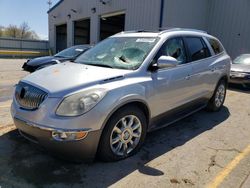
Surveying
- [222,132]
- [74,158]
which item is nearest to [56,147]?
[74,158]

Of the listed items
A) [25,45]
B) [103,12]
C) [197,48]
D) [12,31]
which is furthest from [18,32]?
[197,48]

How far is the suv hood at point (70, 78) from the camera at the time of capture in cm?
296

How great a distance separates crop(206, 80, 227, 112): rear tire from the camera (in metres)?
5.65

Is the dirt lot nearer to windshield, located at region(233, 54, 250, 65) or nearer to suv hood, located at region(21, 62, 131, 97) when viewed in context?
suv hood, located at region(21, 62, 131, 97)

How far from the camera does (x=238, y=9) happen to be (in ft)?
48.0

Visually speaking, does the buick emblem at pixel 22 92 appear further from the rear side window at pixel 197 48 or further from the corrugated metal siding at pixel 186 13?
the corrugated metal siding at pixel 186 13

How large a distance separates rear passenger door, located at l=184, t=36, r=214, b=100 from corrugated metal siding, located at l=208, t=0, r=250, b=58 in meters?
11.2

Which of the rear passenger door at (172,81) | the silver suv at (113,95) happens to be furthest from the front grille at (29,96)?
the rear passenger door at (172,81)

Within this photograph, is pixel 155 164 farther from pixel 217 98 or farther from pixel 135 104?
pixel 217 98

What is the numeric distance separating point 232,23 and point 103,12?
858 cm

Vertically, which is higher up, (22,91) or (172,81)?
(172,81)

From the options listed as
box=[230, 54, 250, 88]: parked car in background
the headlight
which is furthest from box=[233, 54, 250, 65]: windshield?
the headlight

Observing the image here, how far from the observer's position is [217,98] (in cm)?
578

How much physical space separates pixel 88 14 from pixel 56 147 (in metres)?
17.8
